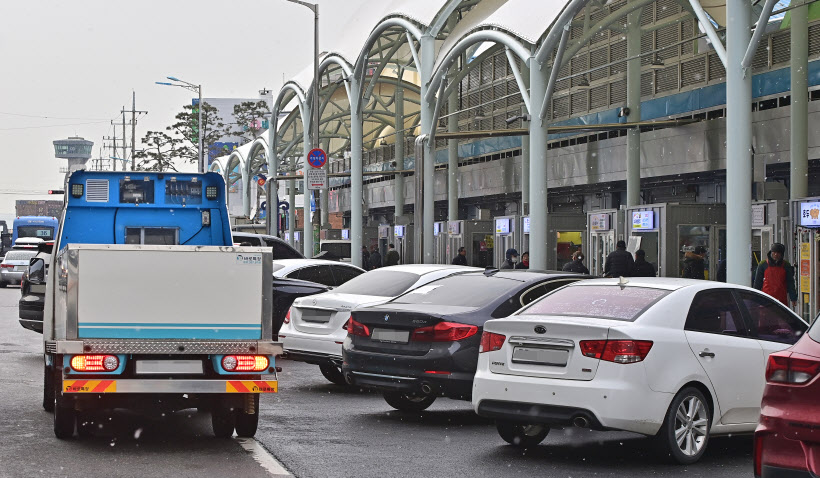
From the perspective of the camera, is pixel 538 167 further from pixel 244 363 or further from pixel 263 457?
pixel 263 457

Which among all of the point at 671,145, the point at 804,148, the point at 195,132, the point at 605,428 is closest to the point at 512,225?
the point at 671,145

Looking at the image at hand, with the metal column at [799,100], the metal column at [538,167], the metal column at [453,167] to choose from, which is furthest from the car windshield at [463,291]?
the metal column at [453,167]

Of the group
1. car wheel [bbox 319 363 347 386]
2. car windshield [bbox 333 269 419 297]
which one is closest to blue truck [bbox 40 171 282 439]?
car windshield [bbox 333 269 419 297]

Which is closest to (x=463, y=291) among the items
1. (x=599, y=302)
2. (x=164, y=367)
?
(x=599, y=302)

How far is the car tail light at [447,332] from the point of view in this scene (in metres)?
11.1

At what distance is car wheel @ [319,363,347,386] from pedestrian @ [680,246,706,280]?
38.1ft

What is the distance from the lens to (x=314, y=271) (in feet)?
65.7

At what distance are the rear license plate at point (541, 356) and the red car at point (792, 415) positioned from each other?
3000 millimetres

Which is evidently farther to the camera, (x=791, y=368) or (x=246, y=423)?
(x=246, y=423)

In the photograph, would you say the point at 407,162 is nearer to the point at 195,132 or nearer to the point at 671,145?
the point at 671,145

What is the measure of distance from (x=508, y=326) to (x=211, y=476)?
257 centimetres

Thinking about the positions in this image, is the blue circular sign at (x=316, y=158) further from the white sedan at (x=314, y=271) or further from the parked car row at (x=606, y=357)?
the parked car row at (x=606, y=357)

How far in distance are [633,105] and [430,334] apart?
2333 cm

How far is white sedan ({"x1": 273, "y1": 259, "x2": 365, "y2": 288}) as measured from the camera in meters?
19.9
